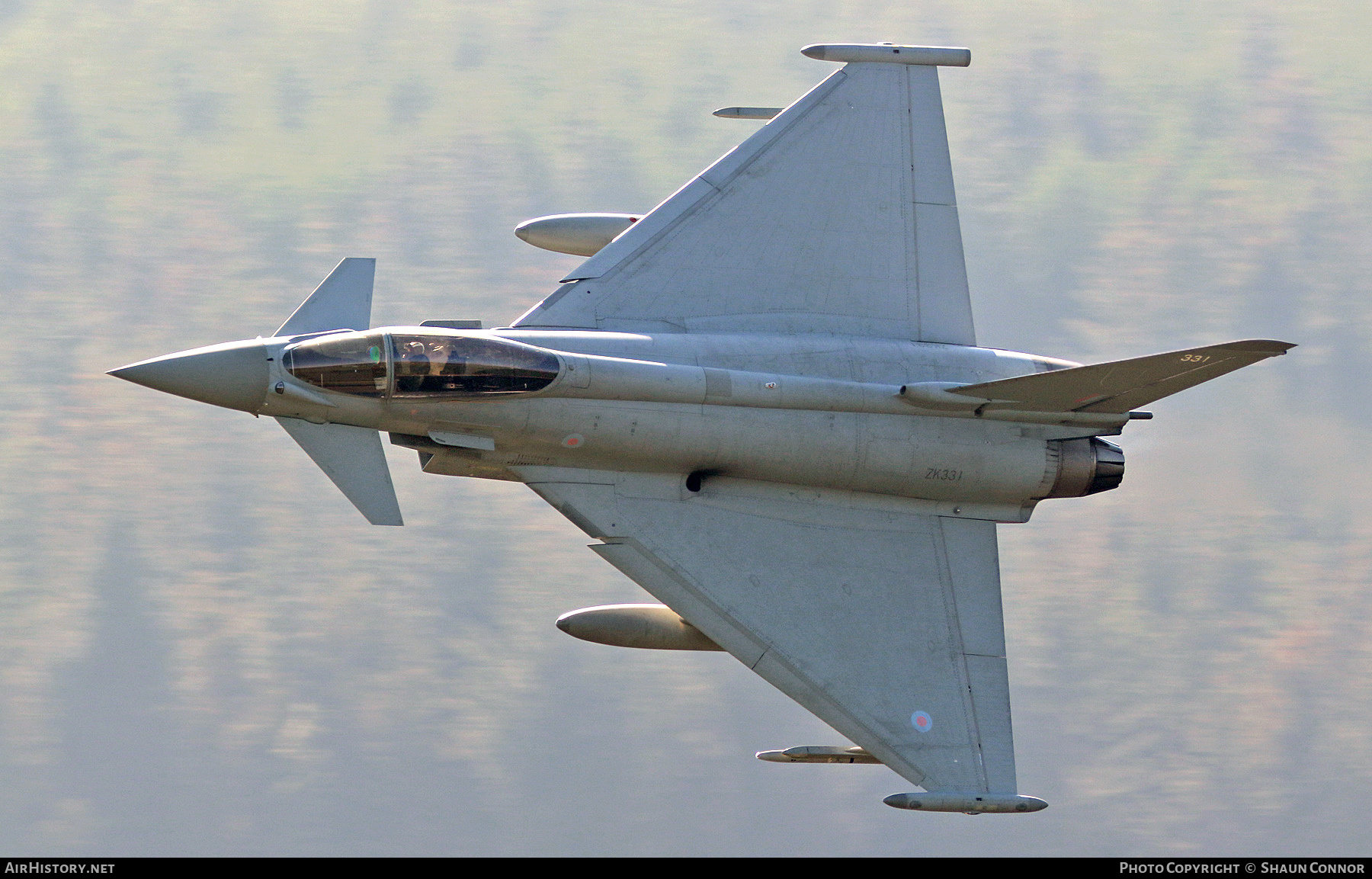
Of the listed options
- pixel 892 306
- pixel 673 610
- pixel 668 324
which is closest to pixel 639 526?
pixel 673 610

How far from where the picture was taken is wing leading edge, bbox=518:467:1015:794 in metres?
18.7

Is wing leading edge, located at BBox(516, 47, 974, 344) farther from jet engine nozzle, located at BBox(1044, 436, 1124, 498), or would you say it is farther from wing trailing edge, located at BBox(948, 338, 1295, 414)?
jet engine nozzle, located at BBox(1044, 436, 1124, 498)

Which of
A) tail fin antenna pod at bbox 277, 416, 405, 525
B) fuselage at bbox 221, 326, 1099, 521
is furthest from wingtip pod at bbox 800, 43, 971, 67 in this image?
tail fin antenna pod at bbox 277, 416, 405, 525

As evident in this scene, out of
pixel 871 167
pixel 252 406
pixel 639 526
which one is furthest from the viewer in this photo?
pixel 871 167

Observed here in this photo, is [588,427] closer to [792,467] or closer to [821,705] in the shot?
[792,467]

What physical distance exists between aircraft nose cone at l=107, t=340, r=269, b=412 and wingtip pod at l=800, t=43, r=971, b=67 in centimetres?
785

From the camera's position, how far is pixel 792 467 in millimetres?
→ 18797

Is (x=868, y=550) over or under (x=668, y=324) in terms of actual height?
under

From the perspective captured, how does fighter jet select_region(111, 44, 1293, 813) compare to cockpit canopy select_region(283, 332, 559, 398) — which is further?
fighter jet select_region(111, 44, 1293, 813)

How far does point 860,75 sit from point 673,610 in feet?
22.8

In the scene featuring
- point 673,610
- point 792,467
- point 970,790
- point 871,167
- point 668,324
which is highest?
point 871,167

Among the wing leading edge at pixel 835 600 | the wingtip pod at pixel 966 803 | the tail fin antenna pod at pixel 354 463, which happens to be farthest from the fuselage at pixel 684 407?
the wingtip pod at pixel 966 803

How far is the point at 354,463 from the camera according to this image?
17.9 metres

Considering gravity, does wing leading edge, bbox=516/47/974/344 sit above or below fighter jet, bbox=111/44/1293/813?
above
